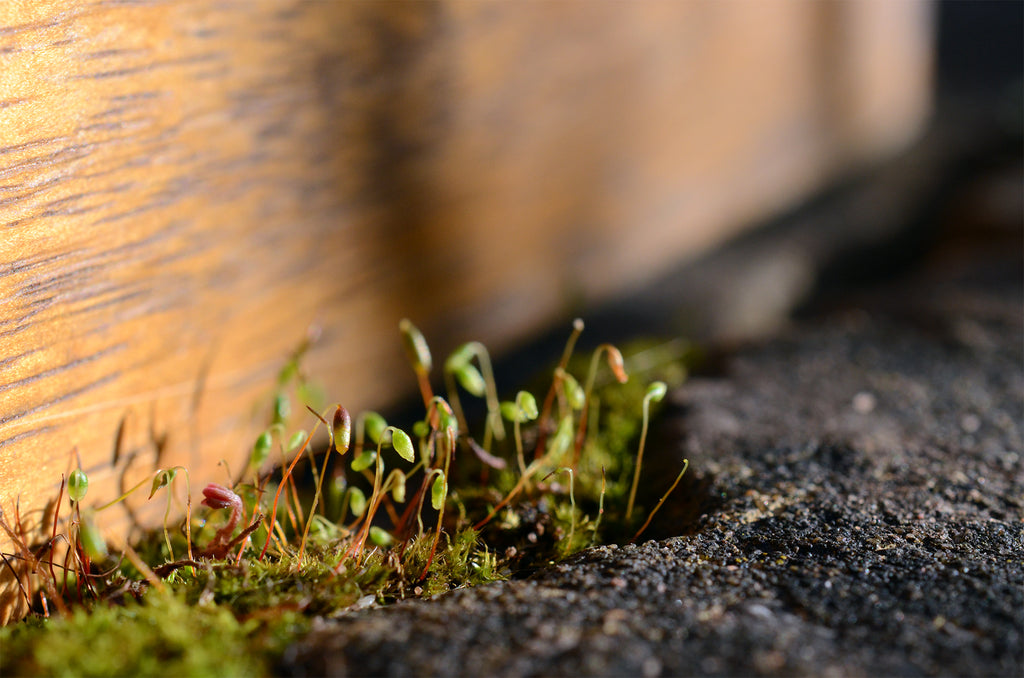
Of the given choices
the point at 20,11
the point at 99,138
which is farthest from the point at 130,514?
the point at 20,11

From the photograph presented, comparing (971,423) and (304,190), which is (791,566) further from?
(304,190)

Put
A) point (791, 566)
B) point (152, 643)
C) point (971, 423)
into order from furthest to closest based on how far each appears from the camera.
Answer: point (971, 423)
point (791, 566)
point (152, 643)

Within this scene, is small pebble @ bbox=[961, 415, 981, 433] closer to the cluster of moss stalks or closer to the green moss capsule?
the cluster of moss stalks

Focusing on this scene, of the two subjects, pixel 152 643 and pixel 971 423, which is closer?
pixel 152 643

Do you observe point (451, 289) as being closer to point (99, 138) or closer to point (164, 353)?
point (164, 353)

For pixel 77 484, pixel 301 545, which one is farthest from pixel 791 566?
pixel 77 484

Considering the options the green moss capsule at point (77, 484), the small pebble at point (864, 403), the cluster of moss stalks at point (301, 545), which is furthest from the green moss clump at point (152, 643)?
the small pebble at point (864, 403)
